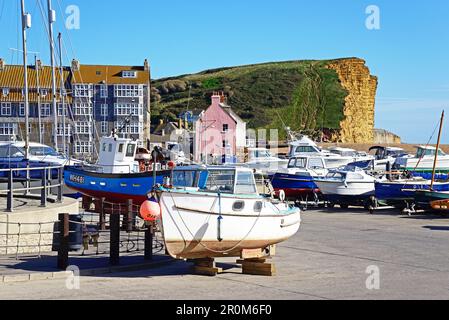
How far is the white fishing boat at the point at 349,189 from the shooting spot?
35781 mm

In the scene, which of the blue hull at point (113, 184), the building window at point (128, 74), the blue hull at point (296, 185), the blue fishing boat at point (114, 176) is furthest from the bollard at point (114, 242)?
the building window at point (128, 74)

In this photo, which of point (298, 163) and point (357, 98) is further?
point (357, 98)

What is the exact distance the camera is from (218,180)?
655 inches

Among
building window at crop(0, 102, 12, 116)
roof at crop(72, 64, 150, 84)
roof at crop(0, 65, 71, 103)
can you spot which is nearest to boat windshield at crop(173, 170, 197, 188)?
roof at crop(0, 65, 71, 103)

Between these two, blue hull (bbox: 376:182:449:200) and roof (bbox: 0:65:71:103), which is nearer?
blue hull (bbox: 376:182:449:200)

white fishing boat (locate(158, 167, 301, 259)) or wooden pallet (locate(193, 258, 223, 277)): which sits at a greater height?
white fishing boat (locate(158, 167, 301, 259))

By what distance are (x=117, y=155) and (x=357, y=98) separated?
130351 millimetres

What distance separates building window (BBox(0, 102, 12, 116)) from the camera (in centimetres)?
8531

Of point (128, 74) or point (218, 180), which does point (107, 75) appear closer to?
point (128, 74)

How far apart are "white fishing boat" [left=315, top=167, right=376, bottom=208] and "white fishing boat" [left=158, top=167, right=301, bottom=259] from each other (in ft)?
63.8

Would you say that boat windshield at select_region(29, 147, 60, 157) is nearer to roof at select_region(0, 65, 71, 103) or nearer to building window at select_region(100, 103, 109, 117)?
roof at select_region(0, 65, 71, 103)

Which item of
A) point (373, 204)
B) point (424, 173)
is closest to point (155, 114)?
point (424, 173)

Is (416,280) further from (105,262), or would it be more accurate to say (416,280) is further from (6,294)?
(6,294)

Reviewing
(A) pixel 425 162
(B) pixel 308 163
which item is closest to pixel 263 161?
(B) pixel 308 163
